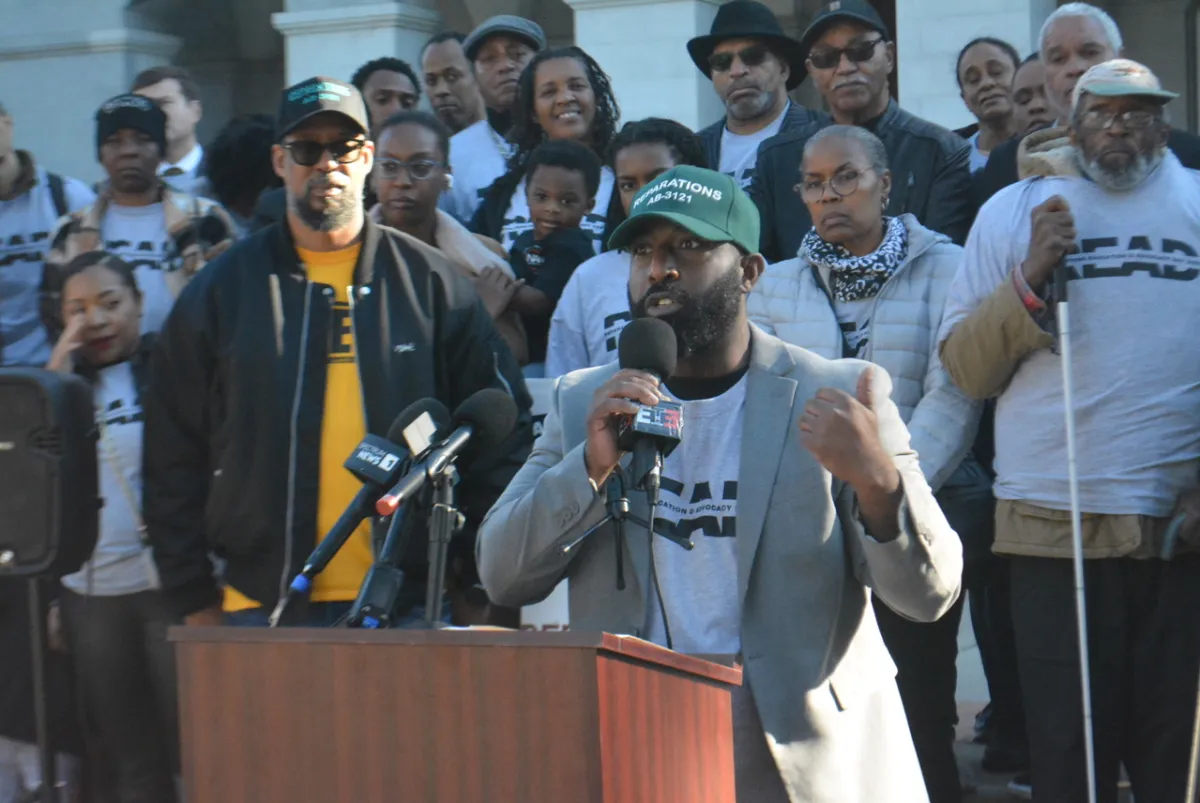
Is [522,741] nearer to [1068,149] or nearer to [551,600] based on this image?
[551,600]

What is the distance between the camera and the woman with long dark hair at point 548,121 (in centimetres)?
714

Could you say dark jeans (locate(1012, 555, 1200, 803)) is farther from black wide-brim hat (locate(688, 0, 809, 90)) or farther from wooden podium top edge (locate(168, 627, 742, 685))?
wooden podium top edge (locate(168, 627, 742, 685))

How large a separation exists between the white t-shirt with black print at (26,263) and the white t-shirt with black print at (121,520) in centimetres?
128

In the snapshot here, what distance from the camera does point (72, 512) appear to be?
4.86m

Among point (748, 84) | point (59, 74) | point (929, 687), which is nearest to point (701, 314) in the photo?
point (929, 687)

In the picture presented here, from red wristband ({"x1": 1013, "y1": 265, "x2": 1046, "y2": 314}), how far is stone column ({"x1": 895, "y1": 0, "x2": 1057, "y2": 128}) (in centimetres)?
495

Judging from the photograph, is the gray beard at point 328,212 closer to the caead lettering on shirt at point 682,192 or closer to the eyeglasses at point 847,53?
the caead lettering on shirt at point 682,192

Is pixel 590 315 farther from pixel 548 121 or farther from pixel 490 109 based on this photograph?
pixel 490 109

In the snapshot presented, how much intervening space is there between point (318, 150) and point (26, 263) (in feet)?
9.30

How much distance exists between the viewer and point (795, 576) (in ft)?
12.0

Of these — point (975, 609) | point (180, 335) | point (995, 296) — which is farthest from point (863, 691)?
point (975, 609)

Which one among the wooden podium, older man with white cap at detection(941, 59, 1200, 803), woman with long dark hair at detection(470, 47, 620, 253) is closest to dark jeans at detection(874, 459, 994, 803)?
older man with white cap at detection(941, 59, 1200, 803)

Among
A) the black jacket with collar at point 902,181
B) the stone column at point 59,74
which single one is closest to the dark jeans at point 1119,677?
the black jacket with collar at point 902,181

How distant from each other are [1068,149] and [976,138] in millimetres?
2527
